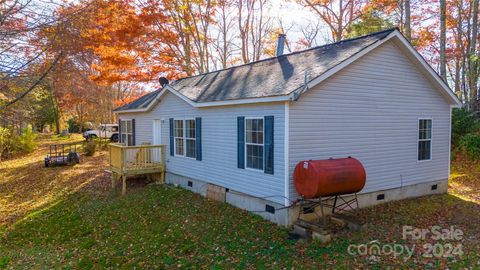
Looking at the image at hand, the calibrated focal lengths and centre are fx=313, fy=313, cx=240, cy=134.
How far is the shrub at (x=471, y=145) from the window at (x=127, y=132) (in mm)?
15544

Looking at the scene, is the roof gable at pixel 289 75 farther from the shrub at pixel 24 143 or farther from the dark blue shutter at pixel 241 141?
the shrub at pixel 24 143

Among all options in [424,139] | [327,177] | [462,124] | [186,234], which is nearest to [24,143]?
[186,234]

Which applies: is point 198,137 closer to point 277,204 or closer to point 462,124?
point 277,204

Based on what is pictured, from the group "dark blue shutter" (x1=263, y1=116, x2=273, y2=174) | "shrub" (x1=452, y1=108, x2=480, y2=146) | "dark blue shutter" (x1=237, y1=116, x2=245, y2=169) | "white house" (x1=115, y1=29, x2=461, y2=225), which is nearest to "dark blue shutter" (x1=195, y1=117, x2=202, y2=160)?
"white house" (x1=115, y1=29, x2=461, y2=225)

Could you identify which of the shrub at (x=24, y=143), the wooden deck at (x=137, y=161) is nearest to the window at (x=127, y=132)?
the wooden deck at (x=137, y=161)

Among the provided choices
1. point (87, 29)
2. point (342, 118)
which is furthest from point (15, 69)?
point (342, 118)

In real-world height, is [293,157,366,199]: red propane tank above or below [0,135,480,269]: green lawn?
above

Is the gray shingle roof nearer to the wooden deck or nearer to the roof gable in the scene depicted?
the roof gable

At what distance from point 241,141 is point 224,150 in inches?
37.0

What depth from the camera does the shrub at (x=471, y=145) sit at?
13.9 metres

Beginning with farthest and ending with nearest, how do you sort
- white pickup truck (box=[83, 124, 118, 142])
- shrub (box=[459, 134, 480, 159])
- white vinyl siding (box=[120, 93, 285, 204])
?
white pickup truck (box=[83, 124, 118, 142]) → shrub (box=[459, 134, 480, 159]) → white vinyl siding (box=[120, 93, 285, 204])

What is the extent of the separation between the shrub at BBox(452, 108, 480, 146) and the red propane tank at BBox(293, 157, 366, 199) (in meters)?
11.4

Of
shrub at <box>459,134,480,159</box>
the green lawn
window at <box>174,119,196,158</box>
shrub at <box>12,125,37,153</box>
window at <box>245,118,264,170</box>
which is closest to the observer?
the green lawn

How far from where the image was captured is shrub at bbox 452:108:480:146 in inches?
600
